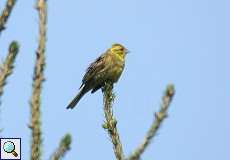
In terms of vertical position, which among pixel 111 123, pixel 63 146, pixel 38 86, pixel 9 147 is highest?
pixel 38 86

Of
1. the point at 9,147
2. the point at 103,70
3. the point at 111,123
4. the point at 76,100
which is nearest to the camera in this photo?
the point at 9,147

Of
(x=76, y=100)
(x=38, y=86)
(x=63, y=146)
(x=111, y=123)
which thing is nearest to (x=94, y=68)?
(x=76, y=100)

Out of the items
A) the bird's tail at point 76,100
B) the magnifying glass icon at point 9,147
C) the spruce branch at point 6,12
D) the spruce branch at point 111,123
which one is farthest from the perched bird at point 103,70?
the spruce branch at point 6,12

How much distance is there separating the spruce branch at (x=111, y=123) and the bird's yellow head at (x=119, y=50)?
5.99 meters

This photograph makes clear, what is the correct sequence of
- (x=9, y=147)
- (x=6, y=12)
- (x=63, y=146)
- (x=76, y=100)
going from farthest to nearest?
(x=76, y=100) < (x=9, y=147) < (x=6, y=12) < (x=63, y=146)

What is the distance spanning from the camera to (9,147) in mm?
2891

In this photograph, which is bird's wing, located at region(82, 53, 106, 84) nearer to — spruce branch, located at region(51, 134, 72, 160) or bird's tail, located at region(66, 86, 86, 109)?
bird's tail, located at region(66, 86, 86, 109)

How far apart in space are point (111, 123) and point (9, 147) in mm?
1468

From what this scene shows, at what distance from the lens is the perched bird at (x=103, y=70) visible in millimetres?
10758

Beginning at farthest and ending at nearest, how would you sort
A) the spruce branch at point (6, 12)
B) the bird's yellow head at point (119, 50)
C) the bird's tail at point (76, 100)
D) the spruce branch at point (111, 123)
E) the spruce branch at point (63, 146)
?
the bird's yellow head at point (119, 50)
the bird's tail at point (76, 100)
the spruce branch at point (111, 123)
the spruce branch at point (6, 12)
the spruce branch at point (63, 146)

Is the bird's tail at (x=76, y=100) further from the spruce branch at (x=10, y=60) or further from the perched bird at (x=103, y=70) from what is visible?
the spruce branch at (x=10, y=60)

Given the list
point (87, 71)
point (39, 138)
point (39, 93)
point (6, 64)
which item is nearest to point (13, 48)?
point (6, 64)

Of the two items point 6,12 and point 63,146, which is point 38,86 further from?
point 6,12

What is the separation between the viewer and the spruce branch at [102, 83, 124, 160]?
366cm
